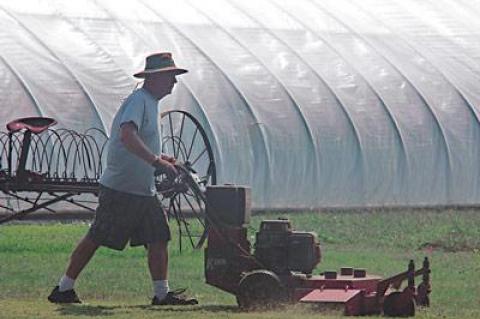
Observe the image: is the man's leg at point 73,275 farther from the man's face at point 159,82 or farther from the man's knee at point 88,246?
the man's face at point 159,82

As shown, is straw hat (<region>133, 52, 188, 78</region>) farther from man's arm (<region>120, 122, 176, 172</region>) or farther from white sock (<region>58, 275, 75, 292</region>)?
white sock (<region>58, 275, 75, 292</region>)

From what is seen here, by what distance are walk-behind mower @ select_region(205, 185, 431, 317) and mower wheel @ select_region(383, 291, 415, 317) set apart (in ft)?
0.41

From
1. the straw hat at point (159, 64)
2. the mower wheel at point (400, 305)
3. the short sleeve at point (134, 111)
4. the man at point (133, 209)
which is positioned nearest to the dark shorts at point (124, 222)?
the man at point (133, 209)

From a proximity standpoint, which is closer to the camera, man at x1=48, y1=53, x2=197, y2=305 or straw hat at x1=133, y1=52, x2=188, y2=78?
man at x1=48, y1=53, x2=197, y2=305

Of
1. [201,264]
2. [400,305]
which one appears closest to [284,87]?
[201,264]

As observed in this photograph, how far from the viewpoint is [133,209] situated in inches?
449

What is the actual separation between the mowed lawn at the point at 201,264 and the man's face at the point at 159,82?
5.34 ft

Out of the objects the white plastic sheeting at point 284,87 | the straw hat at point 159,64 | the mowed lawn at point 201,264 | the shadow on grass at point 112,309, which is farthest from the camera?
the white plastic sheeting at point 284,87

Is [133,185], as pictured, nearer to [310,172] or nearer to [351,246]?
[351,246]

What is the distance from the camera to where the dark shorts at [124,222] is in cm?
1138

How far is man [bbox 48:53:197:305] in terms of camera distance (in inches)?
447

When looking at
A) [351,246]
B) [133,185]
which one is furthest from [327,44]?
[133,185]

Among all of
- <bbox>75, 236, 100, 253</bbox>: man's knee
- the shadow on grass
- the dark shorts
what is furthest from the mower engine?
<bbox>75, 236, 100, 253</bbox>: man's knee

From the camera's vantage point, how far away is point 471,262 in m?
16.3
